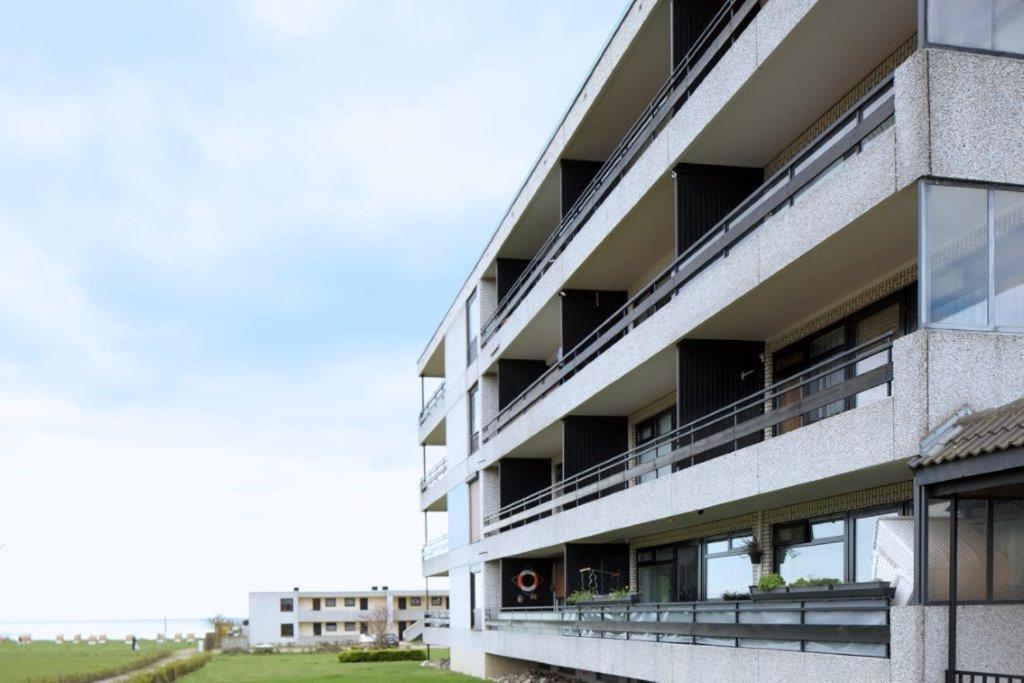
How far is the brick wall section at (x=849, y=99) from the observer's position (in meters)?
15.5

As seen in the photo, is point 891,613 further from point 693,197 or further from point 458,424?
point 458,424

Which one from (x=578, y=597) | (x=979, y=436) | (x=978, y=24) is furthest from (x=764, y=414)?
(x=578, y=597)

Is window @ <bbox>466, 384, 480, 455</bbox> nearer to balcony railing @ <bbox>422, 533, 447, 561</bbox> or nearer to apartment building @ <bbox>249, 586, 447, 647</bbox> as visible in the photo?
balcony railing @ <bbox>422, 533, 447, 561</bbox>

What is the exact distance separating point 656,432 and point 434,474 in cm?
2243

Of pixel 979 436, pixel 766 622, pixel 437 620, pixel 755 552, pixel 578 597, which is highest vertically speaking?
pixel 979 436

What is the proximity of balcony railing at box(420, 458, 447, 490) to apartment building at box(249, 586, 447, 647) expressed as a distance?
5302cm

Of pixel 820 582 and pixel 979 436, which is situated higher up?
pixel 979 436

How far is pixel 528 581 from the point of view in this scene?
34938 millimetres

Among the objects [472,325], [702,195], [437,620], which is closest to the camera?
[702,195]

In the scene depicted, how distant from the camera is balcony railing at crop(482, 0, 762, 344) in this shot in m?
18.4

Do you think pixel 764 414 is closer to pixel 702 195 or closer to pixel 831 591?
pixel 831 591

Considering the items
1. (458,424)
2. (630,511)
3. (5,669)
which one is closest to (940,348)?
(630,511)

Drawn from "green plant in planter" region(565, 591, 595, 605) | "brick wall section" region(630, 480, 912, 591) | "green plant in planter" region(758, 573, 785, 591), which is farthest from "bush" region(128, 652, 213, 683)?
"green plant in planter" region(758, 573, 785, 591)

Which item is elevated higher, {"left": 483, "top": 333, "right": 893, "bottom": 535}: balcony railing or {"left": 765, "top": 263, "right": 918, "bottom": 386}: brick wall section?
{"left": 765, "top": 263, "right": 918, "bottom": 386}: brick wall section
